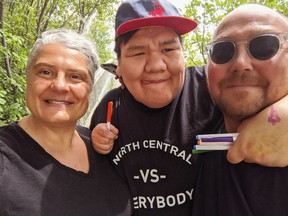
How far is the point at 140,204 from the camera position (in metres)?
2.02

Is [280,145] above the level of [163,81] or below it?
below

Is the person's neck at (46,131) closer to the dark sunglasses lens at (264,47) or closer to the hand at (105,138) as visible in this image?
the hand at (105,138)

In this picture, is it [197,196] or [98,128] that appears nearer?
[197,196]

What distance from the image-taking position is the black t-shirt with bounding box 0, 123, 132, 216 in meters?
1.59

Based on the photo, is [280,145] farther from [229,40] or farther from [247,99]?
[229,40]

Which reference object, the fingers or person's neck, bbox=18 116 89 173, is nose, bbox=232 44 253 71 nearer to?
the fingers

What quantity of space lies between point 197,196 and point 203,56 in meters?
2.60

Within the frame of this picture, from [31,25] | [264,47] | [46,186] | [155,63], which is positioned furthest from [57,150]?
[31,25]

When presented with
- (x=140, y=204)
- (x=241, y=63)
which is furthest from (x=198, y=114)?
(x=140, y=204)

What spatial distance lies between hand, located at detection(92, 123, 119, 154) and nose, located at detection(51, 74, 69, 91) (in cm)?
42

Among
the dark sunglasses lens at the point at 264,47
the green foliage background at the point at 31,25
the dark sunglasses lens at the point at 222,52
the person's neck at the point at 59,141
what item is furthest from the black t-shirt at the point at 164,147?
the green foliage background at the point at 31,25

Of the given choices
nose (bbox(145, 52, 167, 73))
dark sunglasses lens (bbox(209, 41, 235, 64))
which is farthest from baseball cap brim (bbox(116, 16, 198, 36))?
dark sunglasses lens (bbox(209, 41, 235, 64))

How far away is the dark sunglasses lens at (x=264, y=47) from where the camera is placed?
57.4 inches

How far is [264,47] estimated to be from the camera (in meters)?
1.47
